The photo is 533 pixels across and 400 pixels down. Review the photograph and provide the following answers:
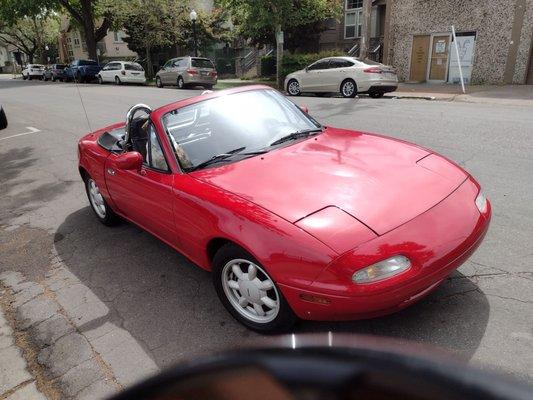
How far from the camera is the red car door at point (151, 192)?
3.37 meters

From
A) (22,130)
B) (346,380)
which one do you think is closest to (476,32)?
(22,130)

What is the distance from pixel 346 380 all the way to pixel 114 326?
2.52 metres

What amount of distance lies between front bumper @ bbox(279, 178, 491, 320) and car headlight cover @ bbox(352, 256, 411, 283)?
25mm

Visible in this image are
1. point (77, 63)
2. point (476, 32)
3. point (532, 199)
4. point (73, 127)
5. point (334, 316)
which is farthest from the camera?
point (77, 63)

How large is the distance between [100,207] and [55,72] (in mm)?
35105

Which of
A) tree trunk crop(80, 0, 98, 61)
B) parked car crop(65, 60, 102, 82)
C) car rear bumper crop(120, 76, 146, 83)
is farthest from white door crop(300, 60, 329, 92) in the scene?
tree trunk crop(80, 0, 98, 61)

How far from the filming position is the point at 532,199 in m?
4.54

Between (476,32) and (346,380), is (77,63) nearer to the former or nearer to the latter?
(476,32)

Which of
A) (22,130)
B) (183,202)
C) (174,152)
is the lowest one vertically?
(22,130)

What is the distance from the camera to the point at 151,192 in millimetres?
3520

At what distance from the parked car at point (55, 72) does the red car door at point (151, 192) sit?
34810 mm

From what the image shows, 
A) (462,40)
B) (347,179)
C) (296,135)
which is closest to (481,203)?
(347,179)

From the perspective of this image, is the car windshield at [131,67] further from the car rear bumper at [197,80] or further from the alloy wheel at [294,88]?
the alloy wheel at [294,88]

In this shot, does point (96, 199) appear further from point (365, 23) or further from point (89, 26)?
point (89, 26)
